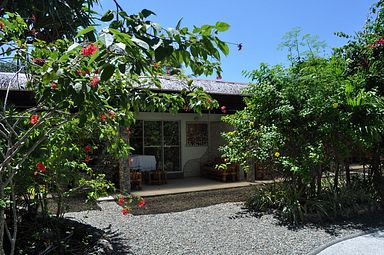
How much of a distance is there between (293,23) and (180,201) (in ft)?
18.5

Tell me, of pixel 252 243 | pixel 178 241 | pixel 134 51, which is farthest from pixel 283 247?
pixel 134 51

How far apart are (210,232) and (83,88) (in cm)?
451

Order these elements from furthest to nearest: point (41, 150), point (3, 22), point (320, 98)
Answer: point (320, 98) < point (41, 150) < point (3, 22)

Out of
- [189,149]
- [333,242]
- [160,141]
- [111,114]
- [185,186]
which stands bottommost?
[333,242]

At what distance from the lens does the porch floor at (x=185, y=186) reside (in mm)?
10023

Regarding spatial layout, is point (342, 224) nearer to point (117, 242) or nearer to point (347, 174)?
point (347, 174)

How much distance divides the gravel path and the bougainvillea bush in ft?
3.95

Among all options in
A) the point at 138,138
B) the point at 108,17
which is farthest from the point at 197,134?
the point at 108,17

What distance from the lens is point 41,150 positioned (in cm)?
403

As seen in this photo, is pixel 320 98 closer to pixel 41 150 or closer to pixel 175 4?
pixel 175 4

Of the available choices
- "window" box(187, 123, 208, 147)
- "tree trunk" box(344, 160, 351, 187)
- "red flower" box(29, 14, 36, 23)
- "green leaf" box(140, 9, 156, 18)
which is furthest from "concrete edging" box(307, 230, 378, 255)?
"window" box(187, 123, 208, 147)

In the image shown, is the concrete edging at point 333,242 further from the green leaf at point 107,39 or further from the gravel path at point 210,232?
the green leaf at point 107,39

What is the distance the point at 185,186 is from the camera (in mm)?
11086

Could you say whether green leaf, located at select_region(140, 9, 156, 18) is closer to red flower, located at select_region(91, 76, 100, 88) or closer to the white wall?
red flower, located at select_region(91, 76, 100, 88)
